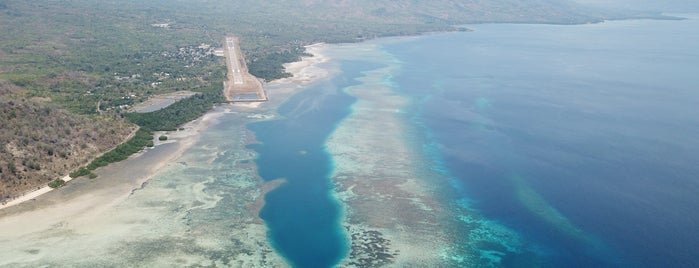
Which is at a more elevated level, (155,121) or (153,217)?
(155,121)

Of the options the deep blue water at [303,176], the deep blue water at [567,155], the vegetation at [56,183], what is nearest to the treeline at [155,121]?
the vegetation at [56,183]

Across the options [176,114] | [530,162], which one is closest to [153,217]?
[176,114]

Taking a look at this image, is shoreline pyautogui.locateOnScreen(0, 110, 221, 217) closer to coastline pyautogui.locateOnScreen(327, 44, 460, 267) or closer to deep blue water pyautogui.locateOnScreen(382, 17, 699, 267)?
coastline pyautogui.locateOnScreen(327, 44, 460, 267)

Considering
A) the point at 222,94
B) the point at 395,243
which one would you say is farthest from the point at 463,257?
the point at 222,94

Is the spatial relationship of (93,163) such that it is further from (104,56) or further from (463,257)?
(104,56)

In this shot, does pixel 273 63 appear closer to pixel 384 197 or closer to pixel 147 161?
pixel 147 161

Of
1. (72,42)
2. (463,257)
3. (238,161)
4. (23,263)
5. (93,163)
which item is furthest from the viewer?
(72,42)
